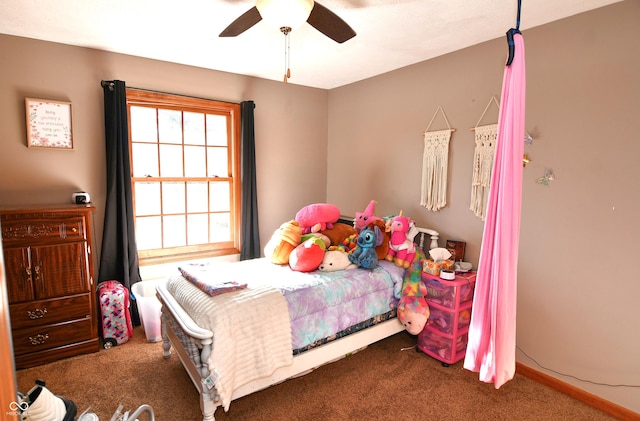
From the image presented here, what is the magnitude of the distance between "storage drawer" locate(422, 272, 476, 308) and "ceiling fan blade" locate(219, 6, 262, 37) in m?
2.13

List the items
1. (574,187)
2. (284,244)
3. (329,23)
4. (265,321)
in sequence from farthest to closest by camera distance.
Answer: (284,244) < (574,187) < (265,321) < (329,23)

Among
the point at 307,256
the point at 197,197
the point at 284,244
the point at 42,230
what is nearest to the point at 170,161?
the point at 197,197

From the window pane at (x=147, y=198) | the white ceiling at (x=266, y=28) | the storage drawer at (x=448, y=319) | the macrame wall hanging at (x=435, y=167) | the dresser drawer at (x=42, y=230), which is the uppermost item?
the white ceiling at (x=266, y=28)

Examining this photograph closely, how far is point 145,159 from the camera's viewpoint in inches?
130

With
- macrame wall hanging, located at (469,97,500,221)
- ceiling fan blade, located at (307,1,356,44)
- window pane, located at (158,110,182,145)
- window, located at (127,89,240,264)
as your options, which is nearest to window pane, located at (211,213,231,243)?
window, located at (127,89,240,264)

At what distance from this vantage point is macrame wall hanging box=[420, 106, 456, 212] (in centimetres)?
296

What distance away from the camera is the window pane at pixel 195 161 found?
3508 mm

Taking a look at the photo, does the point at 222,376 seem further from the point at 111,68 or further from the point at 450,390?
the point at 111,68

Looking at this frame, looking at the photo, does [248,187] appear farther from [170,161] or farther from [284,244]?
[284,244]

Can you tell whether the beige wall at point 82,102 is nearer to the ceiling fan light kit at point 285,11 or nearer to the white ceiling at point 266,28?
the white ceiling at point 266,28

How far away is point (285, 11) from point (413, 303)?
212cm

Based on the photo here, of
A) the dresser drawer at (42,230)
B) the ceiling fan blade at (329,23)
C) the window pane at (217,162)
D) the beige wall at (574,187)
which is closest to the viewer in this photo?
the ceiling fan blade at (329,23)

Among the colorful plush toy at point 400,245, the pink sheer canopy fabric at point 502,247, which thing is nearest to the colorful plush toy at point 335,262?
the colorful plush toy at point 400,245

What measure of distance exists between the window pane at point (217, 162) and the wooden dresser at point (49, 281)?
4.22ft
